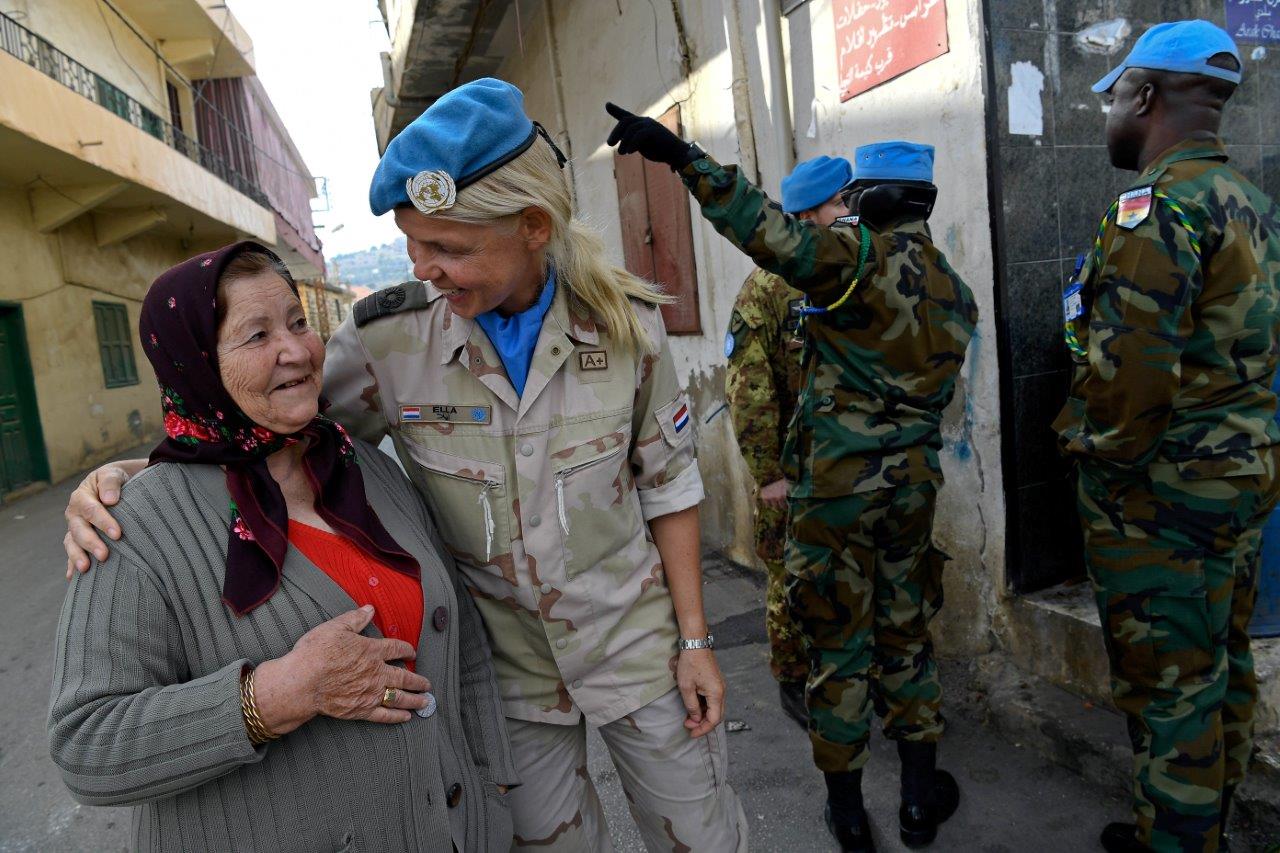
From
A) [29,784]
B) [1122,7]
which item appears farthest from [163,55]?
[1122,7]

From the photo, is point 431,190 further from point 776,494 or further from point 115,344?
point 115,344

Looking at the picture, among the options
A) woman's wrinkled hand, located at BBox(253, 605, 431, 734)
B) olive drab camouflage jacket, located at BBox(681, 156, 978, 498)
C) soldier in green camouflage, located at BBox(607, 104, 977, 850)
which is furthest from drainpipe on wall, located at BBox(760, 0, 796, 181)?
woman's wrinkled hand, located at BBox(253, 605, 431, 734)

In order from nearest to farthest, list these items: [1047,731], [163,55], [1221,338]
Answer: [1221,338]
[1047,731]
[163,55]

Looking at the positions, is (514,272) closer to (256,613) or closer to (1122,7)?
(256,613)

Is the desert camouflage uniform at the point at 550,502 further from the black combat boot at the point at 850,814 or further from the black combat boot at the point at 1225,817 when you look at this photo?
the black combat boot at the point at 1225,817

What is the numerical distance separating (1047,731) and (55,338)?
11679mm

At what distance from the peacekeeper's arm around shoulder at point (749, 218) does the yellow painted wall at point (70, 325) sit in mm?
10169

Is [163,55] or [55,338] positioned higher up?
[163,55]

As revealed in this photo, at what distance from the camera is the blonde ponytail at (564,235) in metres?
1.36

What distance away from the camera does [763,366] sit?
9.42ft

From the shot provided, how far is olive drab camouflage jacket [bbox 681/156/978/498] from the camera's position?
2.07 m

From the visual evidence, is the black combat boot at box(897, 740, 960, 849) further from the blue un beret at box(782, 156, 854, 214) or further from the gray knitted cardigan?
the blue un beret at box(782, 156, 854, 214)

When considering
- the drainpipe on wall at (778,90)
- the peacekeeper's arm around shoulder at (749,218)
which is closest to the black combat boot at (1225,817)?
the peacekeeper's arm around shoulder at (749,218)

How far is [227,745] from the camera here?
105 cm
